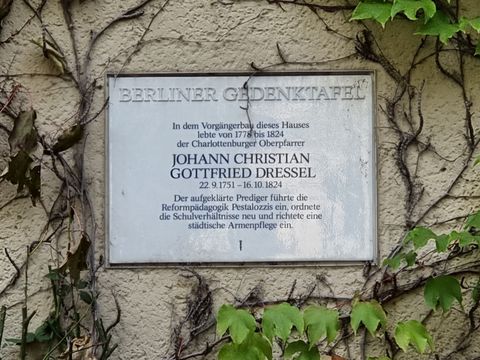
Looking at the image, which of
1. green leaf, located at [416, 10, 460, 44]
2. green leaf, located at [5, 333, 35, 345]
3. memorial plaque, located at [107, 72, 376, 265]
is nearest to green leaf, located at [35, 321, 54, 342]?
green leaf, located at [5, 333, 35, 345]

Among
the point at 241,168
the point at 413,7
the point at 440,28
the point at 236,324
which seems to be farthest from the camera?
the point at 241,168

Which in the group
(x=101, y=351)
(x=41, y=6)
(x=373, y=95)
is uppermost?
(x=41, y=6)

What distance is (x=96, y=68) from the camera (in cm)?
281

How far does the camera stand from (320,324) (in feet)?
8.16

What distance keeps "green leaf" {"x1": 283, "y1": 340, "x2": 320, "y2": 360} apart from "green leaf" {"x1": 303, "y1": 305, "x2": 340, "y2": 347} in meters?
0.06

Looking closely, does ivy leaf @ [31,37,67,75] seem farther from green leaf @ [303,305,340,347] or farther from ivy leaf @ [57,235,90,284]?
green leaf @ [303,305,340,347]

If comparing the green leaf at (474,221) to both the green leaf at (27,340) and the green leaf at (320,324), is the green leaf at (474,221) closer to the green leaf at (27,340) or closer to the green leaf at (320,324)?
the green leaf at (320,324)

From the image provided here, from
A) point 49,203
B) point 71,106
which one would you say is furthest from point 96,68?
point 49,203

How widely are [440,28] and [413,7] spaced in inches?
6.5

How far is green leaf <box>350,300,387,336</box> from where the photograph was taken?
2.48 m

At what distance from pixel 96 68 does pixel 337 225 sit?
3.51ft

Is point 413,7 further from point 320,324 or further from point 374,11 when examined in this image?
point 320,324

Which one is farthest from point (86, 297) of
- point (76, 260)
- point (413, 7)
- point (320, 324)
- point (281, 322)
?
point (413, 7)

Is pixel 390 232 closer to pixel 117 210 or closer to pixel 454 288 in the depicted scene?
pixel 454 288
